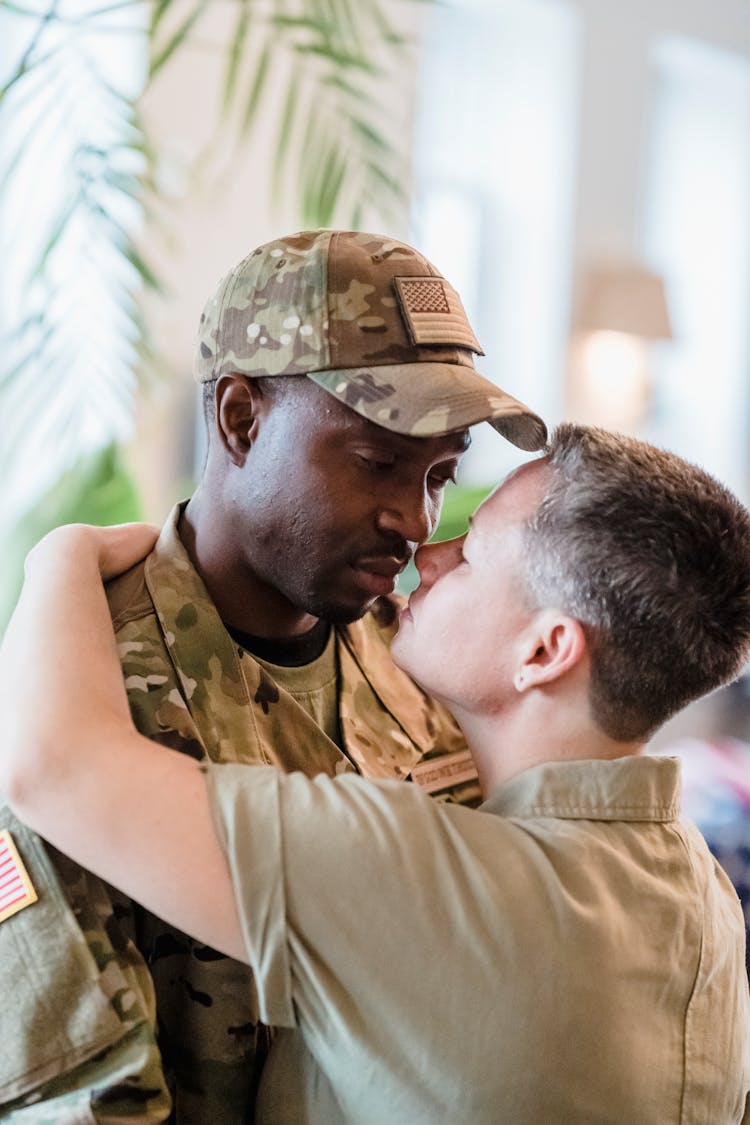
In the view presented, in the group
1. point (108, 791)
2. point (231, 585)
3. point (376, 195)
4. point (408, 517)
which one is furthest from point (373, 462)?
point (376, 195)

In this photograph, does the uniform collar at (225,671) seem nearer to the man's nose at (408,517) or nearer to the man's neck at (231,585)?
the man's neck at (231,585)

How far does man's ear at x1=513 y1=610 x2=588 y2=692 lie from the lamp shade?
11.4ft

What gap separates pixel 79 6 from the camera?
10.3 ft

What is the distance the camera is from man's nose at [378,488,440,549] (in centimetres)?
119

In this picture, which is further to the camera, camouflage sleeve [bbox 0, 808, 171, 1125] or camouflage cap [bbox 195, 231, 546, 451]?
camouflage cap [bbox 195, 231, 546, 451]

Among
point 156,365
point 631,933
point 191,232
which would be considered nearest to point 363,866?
point 631,933

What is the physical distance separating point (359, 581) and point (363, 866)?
1.16 feet

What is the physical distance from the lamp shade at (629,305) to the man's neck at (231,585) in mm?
3382

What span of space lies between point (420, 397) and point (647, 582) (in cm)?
27

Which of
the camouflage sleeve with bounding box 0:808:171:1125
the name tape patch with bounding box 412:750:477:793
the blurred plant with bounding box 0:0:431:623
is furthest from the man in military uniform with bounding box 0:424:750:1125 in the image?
the blurred plant with bounding box 0:0:431:623

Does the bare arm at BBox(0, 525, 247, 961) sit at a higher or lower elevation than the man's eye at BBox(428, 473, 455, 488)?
lower

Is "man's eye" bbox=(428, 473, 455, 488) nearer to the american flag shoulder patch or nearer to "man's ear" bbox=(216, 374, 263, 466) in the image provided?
"man's ear" bbox=(216, 374, 263, 466)

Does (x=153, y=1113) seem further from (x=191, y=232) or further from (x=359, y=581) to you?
(x=191, y=232)

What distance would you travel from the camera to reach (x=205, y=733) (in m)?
1.16
